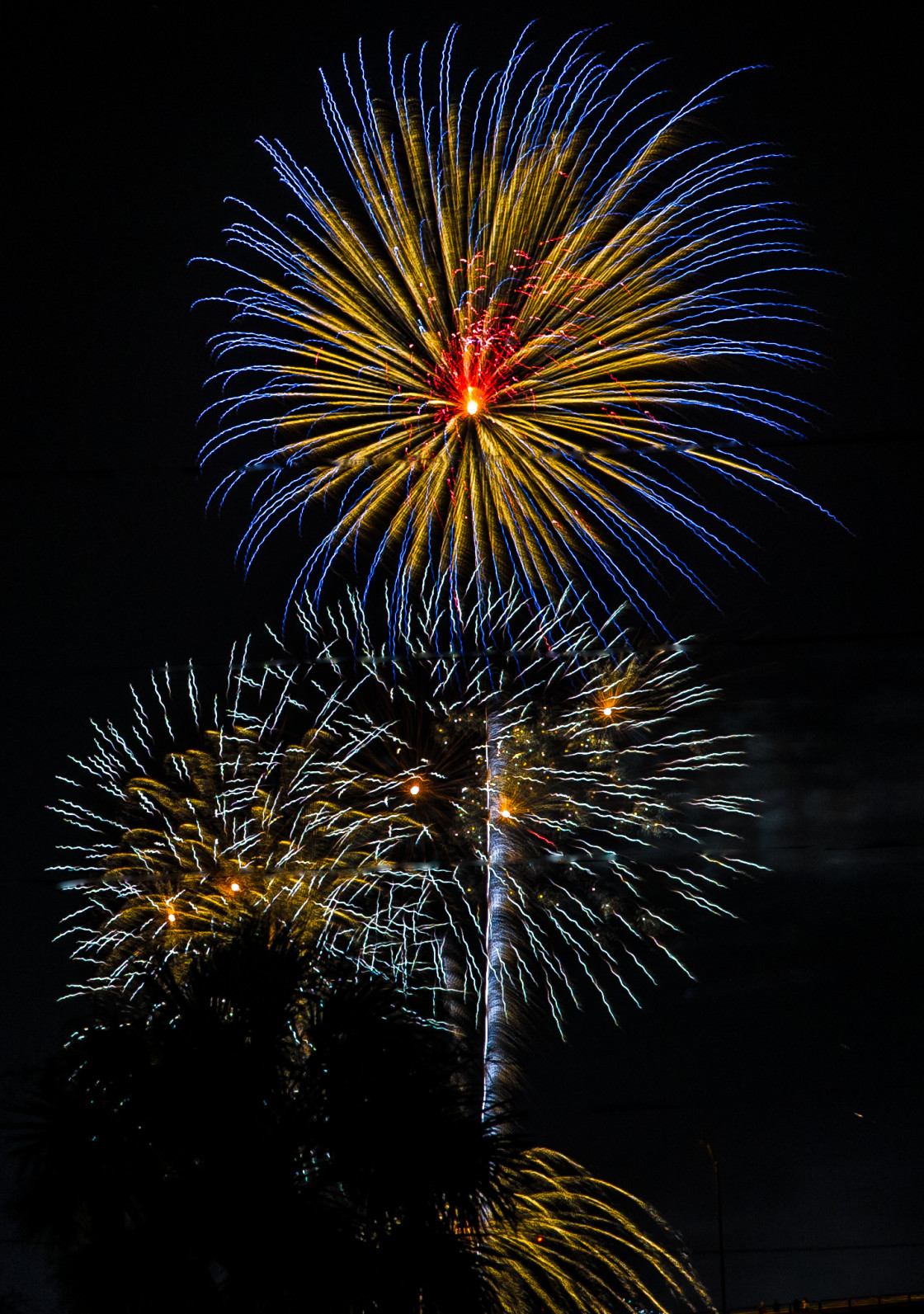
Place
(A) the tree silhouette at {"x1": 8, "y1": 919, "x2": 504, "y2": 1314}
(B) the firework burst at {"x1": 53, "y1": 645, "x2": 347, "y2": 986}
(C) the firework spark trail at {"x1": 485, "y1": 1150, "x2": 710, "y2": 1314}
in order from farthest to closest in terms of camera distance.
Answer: (B) the firework burst at {"x1": 53, "y1": 645, "x2": 347, "y2": 986} → (C) the firework spark trail at {"x1": 485, "y1": 1150, "x2": 710, "y2": 1314} → (A) the tree silhouette at {"x1": 8, "y1": 919, "x2": 504, "y2": 1314}

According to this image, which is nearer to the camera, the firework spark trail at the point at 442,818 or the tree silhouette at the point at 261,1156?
the tree silhouette at the point at 261,1156

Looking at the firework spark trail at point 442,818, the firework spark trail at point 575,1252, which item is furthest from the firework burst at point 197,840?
the firework spark trail at point 575,1252

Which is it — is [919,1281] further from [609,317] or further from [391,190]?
[391,190]

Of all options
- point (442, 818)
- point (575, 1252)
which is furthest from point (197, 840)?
point (575, 1252)

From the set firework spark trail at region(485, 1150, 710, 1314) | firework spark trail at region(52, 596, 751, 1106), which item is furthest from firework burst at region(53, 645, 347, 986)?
firework spark trail at region(485, 1150, 710, 1314)

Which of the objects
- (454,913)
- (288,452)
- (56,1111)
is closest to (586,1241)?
(454,913)

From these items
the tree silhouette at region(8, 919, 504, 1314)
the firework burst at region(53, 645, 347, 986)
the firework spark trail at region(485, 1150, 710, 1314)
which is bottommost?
the firework spark trail at region(485, 1150, 710, 1314)

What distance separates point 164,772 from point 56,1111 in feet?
21.5

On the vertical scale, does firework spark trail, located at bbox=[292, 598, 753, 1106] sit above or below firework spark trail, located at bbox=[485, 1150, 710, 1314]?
above

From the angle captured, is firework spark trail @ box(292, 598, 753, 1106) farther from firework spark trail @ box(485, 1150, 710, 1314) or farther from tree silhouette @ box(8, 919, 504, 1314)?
tree silhouette @ box(8, 919, 504, 1314)

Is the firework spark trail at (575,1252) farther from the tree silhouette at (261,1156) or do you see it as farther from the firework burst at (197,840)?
the firework burst at (197,840)

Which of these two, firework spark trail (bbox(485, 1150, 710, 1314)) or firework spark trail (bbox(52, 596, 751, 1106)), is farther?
firework spark trail (bbox(52, 596, 751, 1106))

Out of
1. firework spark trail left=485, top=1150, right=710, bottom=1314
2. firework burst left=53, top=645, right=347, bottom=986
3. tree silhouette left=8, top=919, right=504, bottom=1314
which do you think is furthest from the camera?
firework burst left=53, top=645, right=347, bottom=986

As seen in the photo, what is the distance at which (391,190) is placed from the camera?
39.2ft
